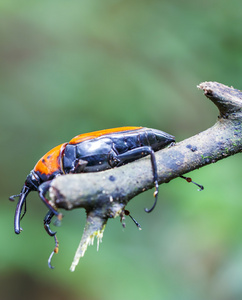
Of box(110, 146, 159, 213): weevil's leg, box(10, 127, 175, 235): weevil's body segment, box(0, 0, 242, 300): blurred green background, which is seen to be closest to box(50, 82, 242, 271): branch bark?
box(110, 146, 159, 213): weevil's leg

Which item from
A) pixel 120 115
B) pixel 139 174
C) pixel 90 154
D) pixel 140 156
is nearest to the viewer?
pixel 139 174

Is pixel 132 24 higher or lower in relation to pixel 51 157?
higher

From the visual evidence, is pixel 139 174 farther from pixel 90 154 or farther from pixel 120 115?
pixel 120 115

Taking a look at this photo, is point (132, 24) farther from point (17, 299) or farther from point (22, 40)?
point (17, 299)

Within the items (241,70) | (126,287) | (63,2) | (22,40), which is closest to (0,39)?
(22,40)

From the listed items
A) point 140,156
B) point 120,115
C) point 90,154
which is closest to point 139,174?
point 140,156

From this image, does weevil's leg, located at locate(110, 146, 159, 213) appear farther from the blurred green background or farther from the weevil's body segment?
the blurred green background

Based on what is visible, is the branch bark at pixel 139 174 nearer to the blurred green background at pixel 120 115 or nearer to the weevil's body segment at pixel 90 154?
the weevil's body segment at pixel 90 154
